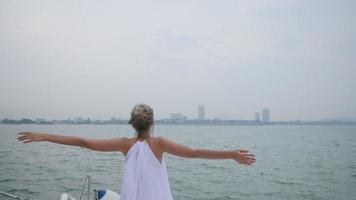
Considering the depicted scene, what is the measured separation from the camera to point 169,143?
10.7 ft

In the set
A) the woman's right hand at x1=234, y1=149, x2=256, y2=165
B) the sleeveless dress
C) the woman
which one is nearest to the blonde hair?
the woman

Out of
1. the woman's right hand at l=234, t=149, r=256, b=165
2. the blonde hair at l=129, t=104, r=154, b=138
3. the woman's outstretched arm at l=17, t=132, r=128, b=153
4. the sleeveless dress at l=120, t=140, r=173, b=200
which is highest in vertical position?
the blonde hair at l=129, t=104, r=154, b=138

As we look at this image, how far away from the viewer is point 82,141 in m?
3.45

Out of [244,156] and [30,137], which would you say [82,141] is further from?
[244,156]

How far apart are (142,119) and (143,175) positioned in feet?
1.67

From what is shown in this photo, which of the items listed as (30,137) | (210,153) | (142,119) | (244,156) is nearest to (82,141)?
(30,137)

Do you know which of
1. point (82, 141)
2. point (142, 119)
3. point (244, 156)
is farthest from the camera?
point (82, 141)

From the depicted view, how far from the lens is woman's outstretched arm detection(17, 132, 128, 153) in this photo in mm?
3402

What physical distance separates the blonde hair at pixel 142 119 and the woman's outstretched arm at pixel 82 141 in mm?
175

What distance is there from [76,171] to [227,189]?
33.8 feet

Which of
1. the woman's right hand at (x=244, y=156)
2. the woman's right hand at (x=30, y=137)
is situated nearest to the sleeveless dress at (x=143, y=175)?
the woman's right hand at (x=244, y=156)

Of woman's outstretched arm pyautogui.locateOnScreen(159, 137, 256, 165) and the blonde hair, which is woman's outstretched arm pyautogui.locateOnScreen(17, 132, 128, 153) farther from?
woman's outstretched arm pyautogui.locateOnScreen(159, 137, 256, 165)

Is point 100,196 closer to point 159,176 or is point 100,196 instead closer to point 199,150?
point 159,176

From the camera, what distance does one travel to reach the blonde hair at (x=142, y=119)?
3332 mm
